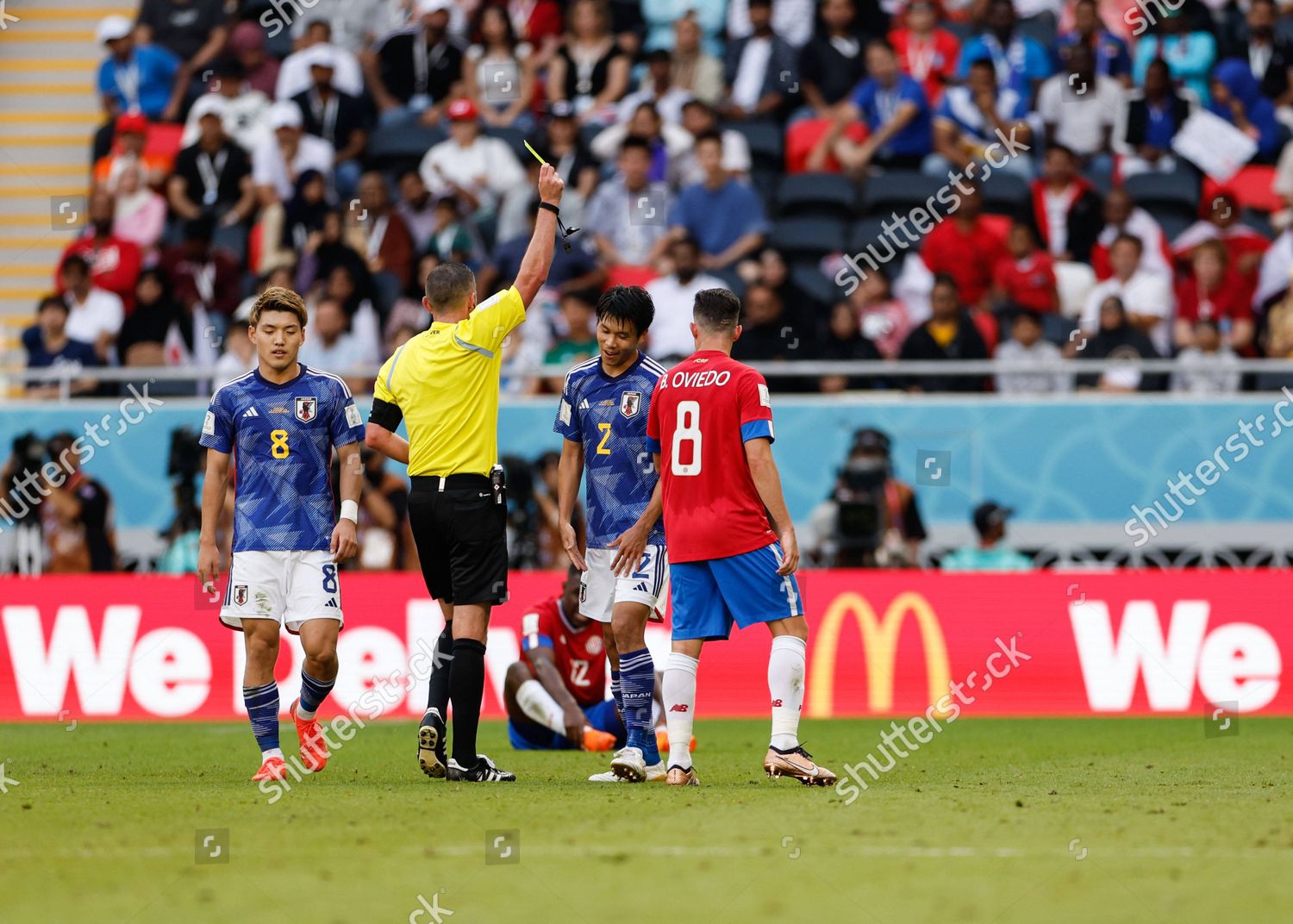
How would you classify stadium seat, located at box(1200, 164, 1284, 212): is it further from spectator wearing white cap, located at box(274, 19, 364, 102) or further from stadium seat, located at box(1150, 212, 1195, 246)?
spectator wearing white cap, located at box(274, 19, 364, 102)

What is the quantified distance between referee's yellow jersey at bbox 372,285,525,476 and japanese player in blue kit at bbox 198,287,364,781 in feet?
1.05

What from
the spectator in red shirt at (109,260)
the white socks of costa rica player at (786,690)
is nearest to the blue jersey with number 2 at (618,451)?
the white socks of costa rica player at (786,690)

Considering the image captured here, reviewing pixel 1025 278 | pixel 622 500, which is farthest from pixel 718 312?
pixel 1025 278

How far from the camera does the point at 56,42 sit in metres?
23.5

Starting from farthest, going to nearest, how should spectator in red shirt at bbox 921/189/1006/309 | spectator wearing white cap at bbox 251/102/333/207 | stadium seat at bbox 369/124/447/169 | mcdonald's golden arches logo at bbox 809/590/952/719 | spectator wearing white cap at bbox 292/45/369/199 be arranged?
spectator wearing white cap at bbox 292/45/369/199 < stadium seat at bbox 369/124/447/169 < spectator wearing white cap at bbox 251/102/333/207 < spectator in red shirt at bbox 921/189/1006/309 < mcdonald's golden arches logo at bbox 809/590/952/719

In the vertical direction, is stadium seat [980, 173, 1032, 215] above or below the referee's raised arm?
above

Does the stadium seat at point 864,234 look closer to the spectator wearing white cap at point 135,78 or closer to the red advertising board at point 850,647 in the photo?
the red advertising board at point 850,647

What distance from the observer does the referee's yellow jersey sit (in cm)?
895

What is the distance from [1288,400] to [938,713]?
4200 millimetres

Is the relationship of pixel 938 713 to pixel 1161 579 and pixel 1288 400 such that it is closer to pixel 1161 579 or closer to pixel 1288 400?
pixel 1161 579

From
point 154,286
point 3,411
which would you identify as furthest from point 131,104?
point 3,411

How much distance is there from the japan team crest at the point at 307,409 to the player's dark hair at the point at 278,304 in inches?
15.5

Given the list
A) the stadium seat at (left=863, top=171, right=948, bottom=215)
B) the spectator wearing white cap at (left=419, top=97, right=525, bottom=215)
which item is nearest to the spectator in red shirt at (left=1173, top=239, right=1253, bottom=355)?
the stadium seat at (left=863, top=171, right=948, bottom=215)

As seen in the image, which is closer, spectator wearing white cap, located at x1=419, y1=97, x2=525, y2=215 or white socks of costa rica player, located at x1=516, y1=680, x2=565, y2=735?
white socks of costa rica player, located at x1=516, y1=680, x2=565, y2=735
